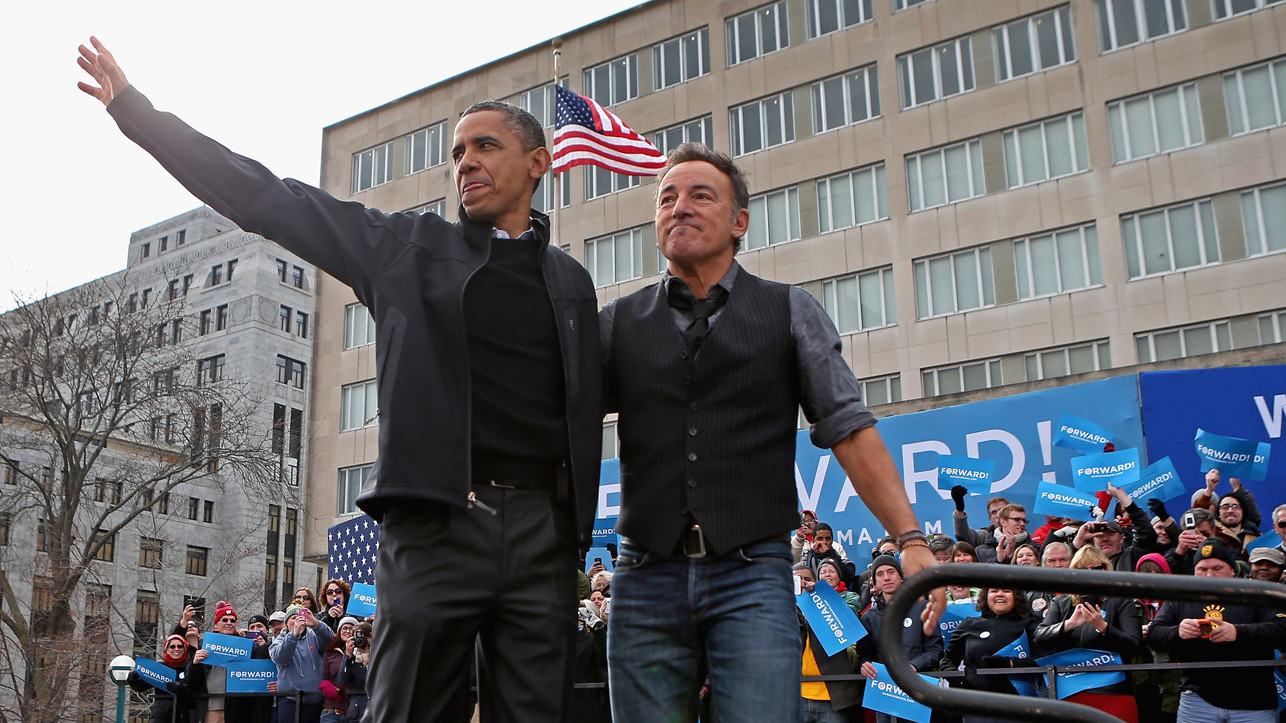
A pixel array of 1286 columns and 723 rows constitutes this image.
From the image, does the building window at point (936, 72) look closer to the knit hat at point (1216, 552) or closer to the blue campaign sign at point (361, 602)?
the blue campaign sign at point (361, 602)

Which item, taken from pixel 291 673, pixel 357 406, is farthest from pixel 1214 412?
pixel 357 406

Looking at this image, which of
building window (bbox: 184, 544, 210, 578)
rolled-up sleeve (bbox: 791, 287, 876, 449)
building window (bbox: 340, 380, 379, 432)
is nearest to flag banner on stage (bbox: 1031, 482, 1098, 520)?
rolled-up sleeve (bbox: 791, 287, 876, 449)

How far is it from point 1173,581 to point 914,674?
2.01 ft

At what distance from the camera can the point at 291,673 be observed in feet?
39.9

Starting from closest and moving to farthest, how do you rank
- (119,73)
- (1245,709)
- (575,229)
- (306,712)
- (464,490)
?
(464,490) < (119,73) < (1245,709) < (306,712) < (575,229)

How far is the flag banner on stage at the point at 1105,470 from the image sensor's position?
11562mm

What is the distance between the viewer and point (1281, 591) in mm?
2596

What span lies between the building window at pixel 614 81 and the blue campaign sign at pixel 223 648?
1157 inches

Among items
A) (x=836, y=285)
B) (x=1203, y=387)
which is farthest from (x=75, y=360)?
(x=1203, y=387)

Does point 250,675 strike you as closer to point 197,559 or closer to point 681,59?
point 681,59

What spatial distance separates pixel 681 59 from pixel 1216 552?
106ft

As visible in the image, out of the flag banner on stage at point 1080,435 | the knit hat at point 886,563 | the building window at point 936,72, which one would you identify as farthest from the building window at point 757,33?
the knit hat at point 886,563

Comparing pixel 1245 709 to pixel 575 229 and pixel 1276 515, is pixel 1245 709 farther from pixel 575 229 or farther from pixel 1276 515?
pixel 575 229

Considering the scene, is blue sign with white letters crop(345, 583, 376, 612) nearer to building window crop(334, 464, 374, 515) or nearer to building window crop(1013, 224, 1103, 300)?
→ building window crop(1013, 224, 1103, 300)
